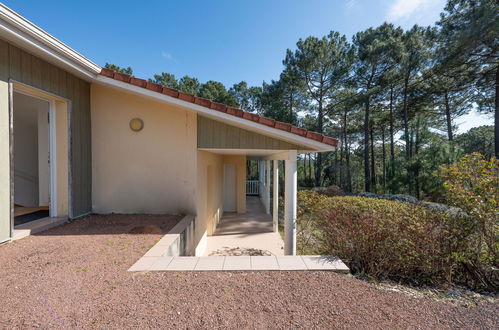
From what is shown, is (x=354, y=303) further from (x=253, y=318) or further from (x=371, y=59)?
(x=371, y=59)

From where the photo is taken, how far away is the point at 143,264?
2.82 meters

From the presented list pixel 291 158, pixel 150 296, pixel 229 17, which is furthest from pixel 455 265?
pixel 229 17

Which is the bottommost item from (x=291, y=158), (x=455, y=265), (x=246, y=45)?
(x=455, y=265)

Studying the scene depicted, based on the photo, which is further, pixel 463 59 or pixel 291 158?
pixel 463 59

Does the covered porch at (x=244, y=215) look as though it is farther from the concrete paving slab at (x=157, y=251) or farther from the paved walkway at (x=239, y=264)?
the concrete paving slab at (x=157, y=251)

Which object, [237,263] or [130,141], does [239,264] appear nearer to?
[237,263]

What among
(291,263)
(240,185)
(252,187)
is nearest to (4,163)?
(291,263)

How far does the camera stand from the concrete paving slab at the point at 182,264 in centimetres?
275

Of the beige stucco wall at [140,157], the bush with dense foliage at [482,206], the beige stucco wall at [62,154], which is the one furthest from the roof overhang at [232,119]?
the bush with dense foliage at [482,206]

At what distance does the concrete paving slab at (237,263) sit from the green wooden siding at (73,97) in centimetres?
415

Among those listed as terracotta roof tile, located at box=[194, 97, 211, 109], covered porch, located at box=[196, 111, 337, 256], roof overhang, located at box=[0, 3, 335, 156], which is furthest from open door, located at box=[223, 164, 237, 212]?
terracotta roof tile, located at box=[194, 97, 211, 109]

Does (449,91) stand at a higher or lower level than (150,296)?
higher

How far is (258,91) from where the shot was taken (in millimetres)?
22312

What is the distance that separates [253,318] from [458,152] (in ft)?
50.9
